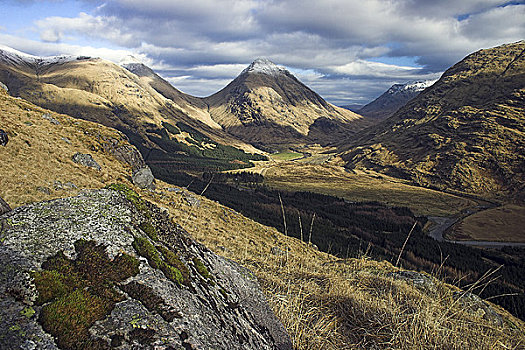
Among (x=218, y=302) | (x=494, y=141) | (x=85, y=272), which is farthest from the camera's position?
(x=494, y=141)

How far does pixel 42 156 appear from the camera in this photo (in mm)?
25484

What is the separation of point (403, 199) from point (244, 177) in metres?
84.8

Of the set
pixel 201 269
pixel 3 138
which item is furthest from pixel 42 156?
pixel 201 269

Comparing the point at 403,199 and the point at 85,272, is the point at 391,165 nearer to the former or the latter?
the point at 403,199

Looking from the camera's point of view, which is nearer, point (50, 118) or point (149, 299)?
point (149, 299)

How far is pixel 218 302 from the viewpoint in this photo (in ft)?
13.7

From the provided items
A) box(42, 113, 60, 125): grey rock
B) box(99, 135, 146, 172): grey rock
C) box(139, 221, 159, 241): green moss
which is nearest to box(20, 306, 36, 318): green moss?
box(139, 221, 159, 241): green moss

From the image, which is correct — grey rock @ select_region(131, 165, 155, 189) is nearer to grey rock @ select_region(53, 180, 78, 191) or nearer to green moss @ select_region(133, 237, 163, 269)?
grey rock @ select_region(53, 180, 78, 191)

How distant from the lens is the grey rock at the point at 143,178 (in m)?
36.8

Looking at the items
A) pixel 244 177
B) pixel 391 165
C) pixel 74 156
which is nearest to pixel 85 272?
pixel 74 156

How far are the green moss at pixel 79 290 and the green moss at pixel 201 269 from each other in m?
1.28

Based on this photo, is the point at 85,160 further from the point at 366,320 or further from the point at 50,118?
the point at 366,320

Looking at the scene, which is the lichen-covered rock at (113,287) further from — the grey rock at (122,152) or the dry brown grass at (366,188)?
the dry brown grass at (366,188)

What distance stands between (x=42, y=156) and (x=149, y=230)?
27.8 m
